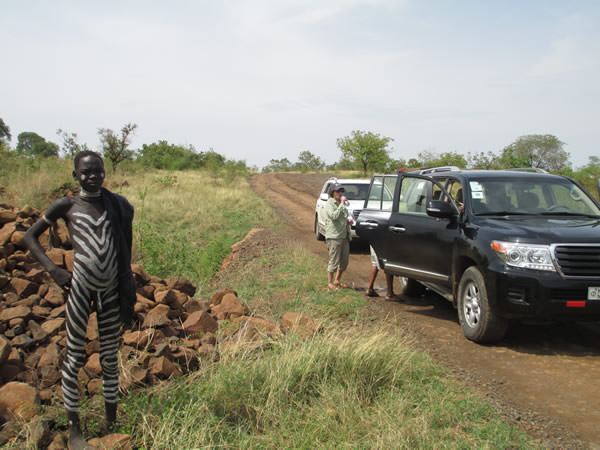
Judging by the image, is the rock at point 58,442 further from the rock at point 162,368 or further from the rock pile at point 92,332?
the rock at point 162,368

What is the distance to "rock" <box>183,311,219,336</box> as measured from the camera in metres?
5.23

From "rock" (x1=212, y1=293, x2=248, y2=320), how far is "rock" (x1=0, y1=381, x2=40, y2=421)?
92.9 inches

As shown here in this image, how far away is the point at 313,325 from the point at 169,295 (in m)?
1.78

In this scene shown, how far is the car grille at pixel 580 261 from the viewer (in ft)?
16.2

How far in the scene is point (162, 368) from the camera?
4305 millimetres

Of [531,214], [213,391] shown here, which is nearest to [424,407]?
[213,391]

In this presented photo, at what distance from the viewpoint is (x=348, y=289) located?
318 inches

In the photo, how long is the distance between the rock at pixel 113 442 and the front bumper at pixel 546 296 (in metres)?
3.67

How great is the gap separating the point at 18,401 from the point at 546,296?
458 centimetres

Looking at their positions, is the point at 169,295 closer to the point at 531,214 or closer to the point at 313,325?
the point at 313,325

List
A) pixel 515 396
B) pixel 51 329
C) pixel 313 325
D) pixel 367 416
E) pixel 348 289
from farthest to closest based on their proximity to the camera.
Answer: pixel 348 289 → pixel 313 325 → pixel 51 329 → pixel 515 396 → pixel 367 416

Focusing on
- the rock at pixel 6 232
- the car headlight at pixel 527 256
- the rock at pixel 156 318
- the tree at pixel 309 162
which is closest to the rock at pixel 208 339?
the rock at pixel 156 318

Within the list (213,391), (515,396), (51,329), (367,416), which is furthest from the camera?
(51,329)

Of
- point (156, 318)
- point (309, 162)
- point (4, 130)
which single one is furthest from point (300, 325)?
point (309, 162)
